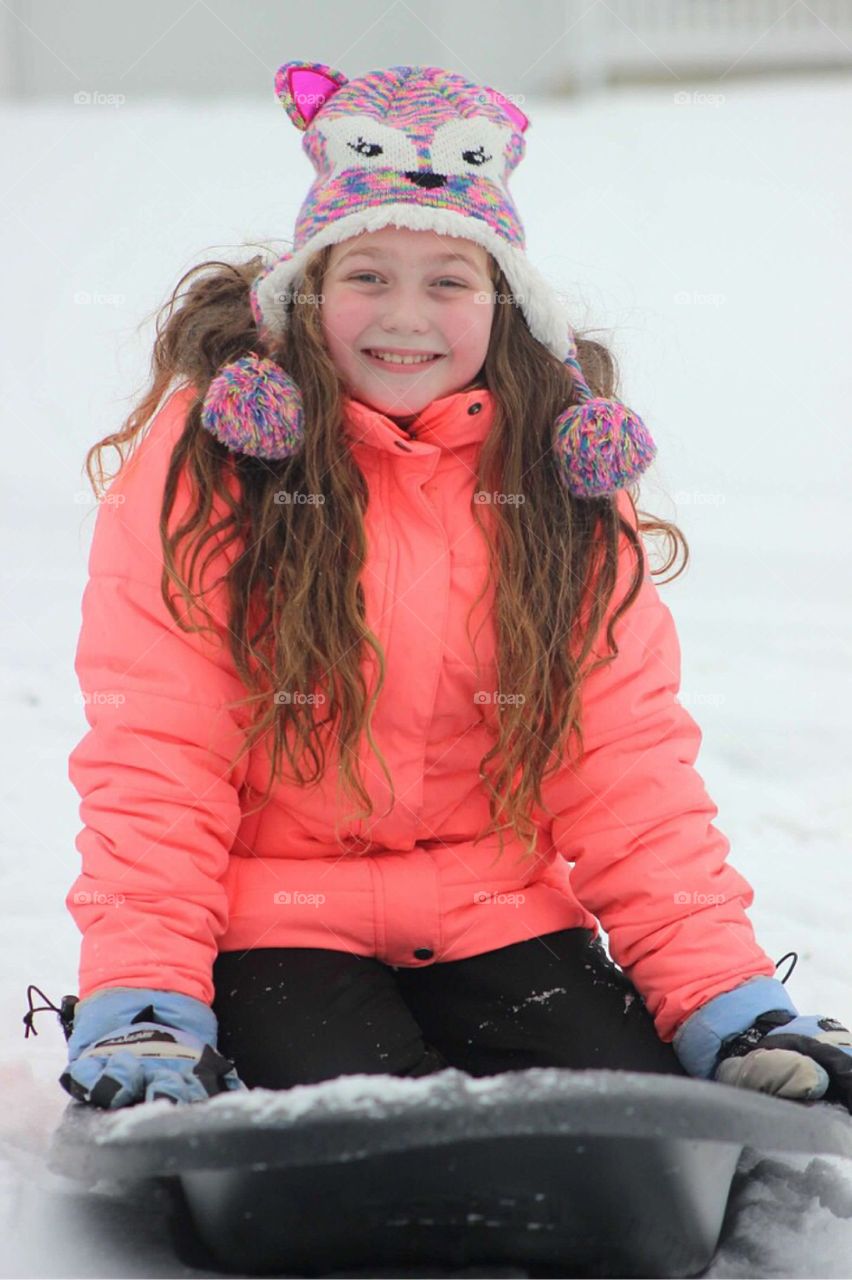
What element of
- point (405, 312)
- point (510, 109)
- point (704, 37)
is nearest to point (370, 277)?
point (405, 312)

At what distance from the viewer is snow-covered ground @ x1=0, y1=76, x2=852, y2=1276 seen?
1.73 metres

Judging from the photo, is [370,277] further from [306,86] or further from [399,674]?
[399,674]

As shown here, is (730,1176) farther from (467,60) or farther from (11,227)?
(467,60)

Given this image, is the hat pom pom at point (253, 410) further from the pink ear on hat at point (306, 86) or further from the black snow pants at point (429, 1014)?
the black snow pants at point (429, 1014)

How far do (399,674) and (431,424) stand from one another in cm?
27

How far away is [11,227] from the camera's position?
5.80 m

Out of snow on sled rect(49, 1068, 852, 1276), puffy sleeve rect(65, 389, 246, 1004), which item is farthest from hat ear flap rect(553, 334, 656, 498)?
snow on sled rect(49, 1068, 852, 1276)

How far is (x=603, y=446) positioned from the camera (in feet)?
5.00

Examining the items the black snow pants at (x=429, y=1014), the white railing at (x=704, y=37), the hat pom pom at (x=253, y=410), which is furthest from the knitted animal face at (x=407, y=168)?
the white railing at (x=704, y=37)

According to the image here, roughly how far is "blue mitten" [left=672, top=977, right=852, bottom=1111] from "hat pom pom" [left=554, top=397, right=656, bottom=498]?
1.77 feet

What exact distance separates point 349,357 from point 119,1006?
0.70 metres

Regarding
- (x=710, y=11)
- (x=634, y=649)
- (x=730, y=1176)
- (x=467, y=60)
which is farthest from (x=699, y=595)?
(x=710, y=11)

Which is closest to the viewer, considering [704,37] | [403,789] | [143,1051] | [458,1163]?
[458,1163]

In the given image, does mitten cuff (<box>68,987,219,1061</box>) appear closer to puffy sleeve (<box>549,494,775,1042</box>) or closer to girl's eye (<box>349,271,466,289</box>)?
puffy sleeve (<box>549,494,775,1042</box>)
